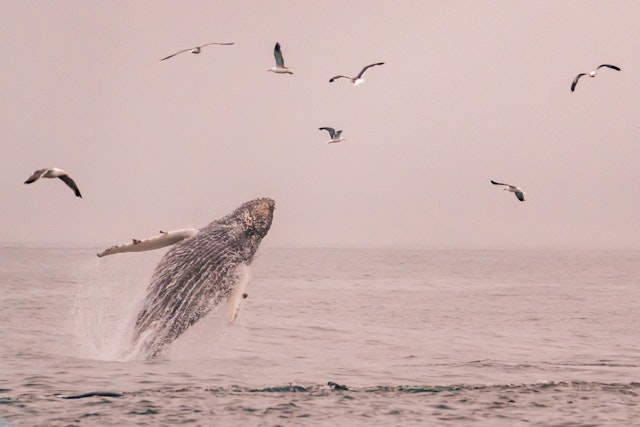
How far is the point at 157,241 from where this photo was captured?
22141 mm

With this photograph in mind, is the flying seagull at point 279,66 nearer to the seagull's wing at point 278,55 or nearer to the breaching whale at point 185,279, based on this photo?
the seagull's wing at point 278,55

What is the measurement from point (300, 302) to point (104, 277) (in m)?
35.5

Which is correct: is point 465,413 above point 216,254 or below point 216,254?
below

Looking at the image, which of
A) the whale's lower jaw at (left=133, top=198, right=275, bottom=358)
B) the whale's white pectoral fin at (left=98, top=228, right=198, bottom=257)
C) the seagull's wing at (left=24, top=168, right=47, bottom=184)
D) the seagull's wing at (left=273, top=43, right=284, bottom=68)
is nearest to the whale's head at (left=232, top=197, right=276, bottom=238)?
the whale's lower jaw at (left=133, top=198, right=275, bottom=358)

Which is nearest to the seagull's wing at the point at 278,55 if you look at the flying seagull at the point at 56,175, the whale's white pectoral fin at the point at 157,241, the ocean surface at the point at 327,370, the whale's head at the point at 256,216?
the whale's head at the point at 256,216

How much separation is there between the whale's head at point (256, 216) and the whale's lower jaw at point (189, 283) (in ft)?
0.73

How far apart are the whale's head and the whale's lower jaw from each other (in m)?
0.22

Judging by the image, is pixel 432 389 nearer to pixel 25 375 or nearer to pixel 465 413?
pixel 465 413

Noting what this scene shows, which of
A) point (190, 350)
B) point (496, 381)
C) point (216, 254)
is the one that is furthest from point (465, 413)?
point (190, 350)

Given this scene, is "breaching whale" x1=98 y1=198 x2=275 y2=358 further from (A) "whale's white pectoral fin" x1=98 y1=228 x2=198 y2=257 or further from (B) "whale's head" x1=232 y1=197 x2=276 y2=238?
(B) "whale's head" x1=232 y1=197 x2=276 y2=238

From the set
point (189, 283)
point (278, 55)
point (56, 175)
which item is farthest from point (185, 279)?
point (278, 55)

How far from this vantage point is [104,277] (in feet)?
270

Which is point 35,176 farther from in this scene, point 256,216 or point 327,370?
point 327,370

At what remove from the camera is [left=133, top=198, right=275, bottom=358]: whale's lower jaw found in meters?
22.0
